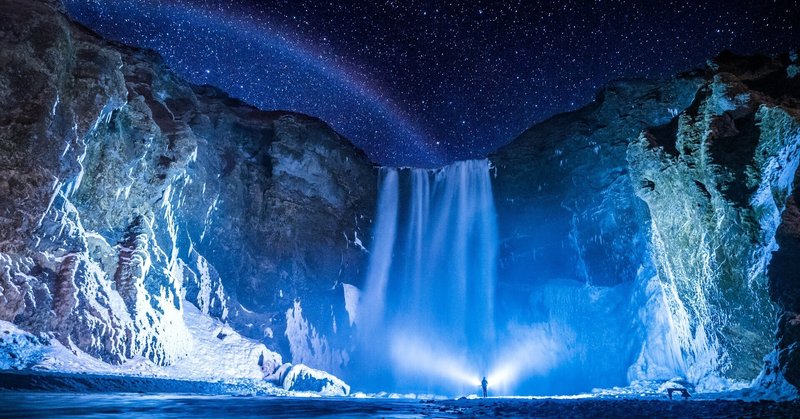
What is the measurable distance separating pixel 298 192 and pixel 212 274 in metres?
6.92

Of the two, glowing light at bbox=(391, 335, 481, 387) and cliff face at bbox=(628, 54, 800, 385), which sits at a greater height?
cliff face at bbox=(628, 54, 800, 385)

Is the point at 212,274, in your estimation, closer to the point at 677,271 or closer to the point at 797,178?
the point at 677,271

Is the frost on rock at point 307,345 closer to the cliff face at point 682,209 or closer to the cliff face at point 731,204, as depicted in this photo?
the cliff face at point 682,209

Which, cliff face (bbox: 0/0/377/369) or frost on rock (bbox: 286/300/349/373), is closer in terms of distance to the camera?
cliff face (bbox: 0/0/377/369)

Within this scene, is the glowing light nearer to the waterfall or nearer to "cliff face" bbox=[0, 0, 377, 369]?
the waterfall

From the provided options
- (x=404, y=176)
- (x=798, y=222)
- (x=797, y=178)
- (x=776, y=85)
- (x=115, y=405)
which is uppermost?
(x=404, y=176)

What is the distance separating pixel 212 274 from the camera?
24031 mm

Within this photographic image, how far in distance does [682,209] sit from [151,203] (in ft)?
74.2

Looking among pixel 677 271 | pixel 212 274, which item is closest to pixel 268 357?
pixel 212 274

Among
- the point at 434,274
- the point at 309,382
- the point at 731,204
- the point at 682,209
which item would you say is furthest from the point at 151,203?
the point at 731,204

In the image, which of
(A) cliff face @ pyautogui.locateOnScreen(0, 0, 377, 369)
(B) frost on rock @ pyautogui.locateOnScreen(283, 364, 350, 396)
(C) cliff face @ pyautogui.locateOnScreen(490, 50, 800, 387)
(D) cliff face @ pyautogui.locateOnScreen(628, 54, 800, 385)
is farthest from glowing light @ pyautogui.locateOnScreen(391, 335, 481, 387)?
(D) cliff face @ pyautogui.locateOnScreen(628, 54, 800, 385)

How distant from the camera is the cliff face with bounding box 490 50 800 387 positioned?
13562mm

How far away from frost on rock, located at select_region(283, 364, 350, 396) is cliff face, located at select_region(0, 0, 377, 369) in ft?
10.7

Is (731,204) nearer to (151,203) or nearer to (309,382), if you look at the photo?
(309,382)
